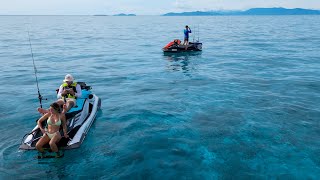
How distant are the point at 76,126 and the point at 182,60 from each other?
1938 centimetres

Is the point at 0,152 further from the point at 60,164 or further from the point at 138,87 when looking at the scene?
the point at 138,87

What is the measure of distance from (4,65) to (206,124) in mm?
21852

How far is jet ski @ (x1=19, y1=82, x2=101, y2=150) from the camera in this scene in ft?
32.8

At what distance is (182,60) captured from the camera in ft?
96.3

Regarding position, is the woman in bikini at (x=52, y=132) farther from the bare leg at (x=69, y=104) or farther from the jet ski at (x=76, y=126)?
the bare leg at (x=69, y=104)

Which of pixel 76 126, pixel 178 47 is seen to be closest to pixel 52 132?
pixel 76 126

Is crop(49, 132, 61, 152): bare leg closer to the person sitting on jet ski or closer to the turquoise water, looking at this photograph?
the turquoise water

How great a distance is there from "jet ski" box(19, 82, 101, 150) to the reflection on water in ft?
40.6

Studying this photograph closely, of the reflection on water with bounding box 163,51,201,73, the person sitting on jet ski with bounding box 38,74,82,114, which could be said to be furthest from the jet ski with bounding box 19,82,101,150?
the reflection on water with bounding box 163,51,201,73

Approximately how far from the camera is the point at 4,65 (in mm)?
26969

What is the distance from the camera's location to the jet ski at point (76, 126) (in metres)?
9.99

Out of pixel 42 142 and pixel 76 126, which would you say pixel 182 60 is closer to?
pixel 76 126

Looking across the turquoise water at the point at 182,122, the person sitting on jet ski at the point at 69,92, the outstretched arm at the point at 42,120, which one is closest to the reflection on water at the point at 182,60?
the turquoise water at the point at 182,122

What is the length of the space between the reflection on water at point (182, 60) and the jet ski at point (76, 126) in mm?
12390
